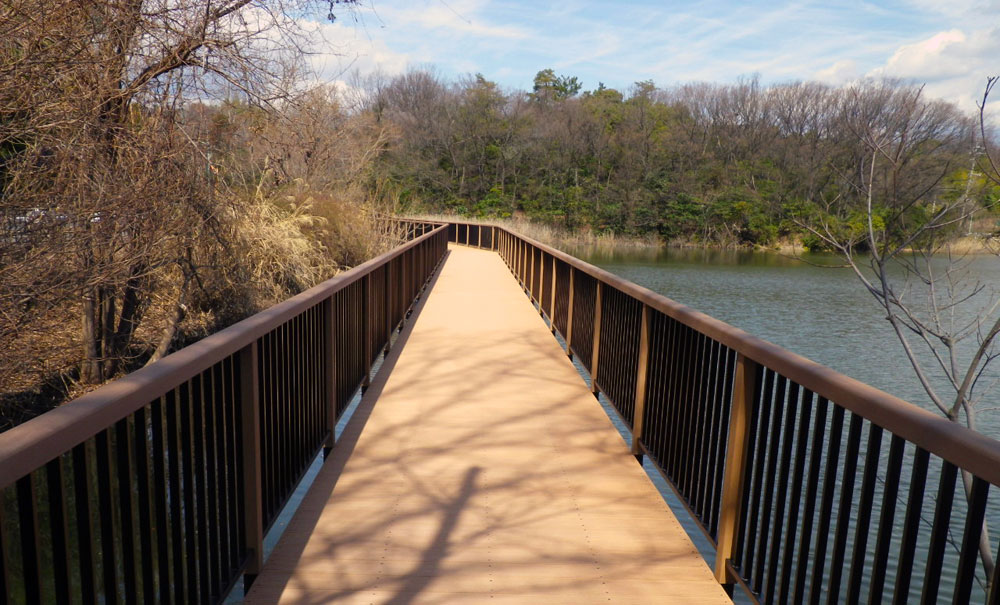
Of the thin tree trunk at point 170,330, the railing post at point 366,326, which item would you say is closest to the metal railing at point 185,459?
the railing post at point 366,326

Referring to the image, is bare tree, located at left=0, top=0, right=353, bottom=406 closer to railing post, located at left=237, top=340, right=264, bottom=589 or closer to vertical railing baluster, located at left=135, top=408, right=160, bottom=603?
railing post, located at left=237, top=340, right=264, bottom=589

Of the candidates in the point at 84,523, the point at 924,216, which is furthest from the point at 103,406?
the point at 924,216

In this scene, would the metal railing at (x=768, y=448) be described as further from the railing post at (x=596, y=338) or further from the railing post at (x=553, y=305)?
the railing post at (x=553, y=305)

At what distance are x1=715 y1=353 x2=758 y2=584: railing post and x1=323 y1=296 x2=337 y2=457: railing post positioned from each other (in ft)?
7.68

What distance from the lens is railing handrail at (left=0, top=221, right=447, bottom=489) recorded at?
128cm

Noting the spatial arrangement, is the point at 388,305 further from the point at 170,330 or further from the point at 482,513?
the point at 482,513

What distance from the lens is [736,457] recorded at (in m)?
2.71

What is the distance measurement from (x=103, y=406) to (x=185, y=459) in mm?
637

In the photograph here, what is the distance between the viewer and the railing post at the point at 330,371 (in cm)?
418

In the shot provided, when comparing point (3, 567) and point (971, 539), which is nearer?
point (3, 567)

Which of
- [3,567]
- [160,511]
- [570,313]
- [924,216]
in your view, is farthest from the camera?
[924,216]

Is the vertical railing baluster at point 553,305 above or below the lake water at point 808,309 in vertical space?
above

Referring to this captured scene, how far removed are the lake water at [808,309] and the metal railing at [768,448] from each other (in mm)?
3659

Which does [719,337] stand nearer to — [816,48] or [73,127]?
[73,127]
